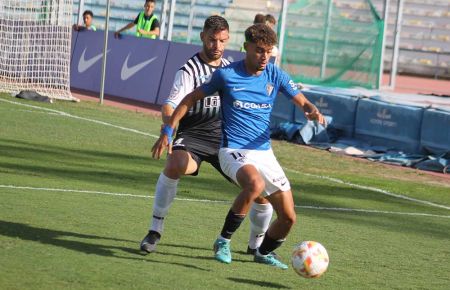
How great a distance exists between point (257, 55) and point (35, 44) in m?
15.6

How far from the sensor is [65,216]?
30.5 ft

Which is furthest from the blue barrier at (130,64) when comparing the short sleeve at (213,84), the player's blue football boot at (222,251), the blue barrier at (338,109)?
the player's blue football boot at (222,251)

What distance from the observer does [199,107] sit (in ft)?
28.4

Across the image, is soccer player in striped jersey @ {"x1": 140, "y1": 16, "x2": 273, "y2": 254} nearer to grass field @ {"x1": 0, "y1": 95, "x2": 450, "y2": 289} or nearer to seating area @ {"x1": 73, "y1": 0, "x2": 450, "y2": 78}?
grass field @ {"x1": 0, "y1": 95, "x2": 450, "y2": 289}

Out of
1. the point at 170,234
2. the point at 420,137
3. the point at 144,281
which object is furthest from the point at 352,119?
the point at 144,281

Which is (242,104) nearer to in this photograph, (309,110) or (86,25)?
(309,110)

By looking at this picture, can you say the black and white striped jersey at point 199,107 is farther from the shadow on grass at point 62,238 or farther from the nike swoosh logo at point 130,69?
the nike swoosh logo at point 130,69

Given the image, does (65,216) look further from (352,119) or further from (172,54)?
(172,54)

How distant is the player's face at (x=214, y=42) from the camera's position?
27.8ft

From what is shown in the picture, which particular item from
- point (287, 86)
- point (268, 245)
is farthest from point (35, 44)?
point (268, 245)

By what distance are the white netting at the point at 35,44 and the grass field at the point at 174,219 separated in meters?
5.36

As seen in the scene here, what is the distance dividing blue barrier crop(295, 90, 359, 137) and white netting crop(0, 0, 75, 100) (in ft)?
17.9

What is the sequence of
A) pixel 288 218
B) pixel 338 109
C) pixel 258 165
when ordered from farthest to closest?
pixel 338 109 → pixel 288 218 → pixel 258 165

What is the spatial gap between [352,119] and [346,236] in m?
9.27
